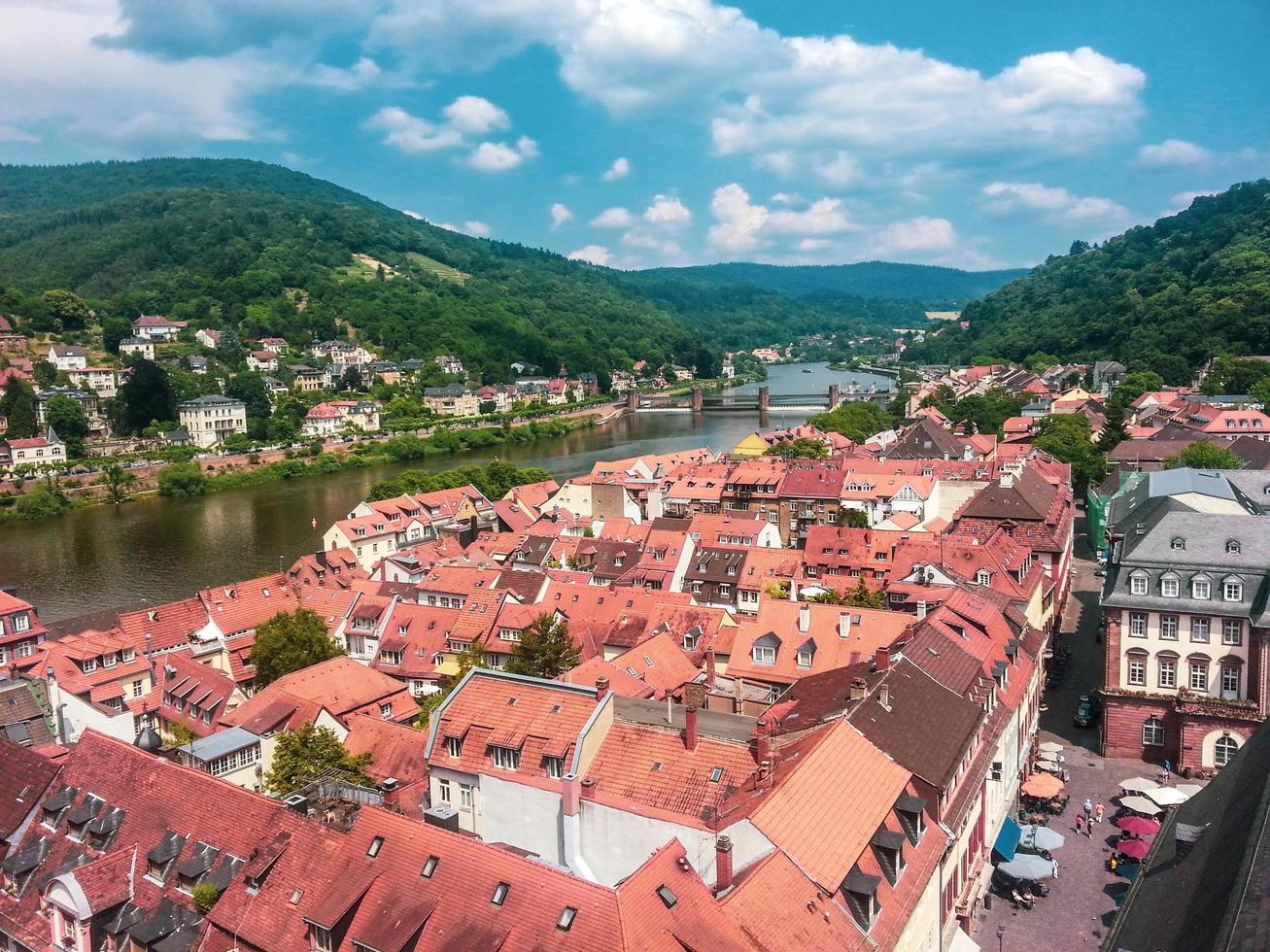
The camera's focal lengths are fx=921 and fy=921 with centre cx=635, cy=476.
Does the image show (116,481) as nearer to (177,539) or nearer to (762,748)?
(177,539)

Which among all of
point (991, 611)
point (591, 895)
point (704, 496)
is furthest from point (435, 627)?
point (704, 496)

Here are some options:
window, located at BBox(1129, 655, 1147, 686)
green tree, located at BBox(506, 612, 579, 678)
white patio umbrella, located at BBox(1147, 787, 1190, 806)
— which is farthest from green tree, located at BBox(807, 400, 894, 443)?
white patio umbrella, located at BBox(1147, 787, 1190, 806)

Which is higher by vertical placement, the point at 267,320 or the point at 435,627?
the point at 267,320

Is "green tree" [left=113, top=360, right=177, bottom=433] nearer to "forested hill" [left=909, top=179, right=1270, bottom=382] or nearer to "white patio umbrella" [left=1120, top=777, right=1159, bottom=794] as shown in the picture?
"white patio umbrella" [left=1120, top=777, right=1159, bottom=794]

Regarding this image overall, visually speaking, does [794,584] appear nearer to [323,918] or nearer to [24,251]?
[323,918]

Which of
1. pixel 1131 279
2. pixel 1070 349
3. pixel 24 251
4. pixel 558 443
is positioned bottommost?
pixel 558 443

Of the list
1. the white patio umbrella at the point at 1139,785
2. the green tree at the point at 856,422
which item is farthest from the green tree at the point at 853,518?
the green tree at the point at 856,422
